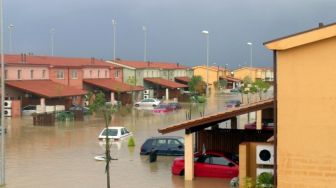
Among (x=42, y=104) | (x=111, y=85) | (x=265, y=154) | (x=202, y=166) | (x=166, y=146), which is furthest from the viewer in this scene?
(x=111, y=85)

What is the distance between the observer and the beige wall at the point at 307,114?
46.4 feet

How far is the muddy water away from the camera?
2025 cm

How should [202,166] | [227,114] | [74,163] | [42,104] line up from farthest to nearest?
[42,104] → [74,163] → [202,166] → [227,114]

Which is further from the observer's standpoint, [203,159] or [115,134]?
[115,134]

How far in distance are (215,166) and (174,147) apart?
19.5 ft

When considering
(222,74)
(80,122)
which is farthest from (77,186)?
(222,74)

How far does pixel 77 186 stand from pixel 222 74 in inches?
3888

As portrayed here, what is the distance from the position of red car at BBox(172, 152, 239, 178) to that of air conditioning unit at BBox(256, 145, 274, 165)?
3191mm

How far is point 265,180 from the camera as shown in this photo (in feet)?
53.5

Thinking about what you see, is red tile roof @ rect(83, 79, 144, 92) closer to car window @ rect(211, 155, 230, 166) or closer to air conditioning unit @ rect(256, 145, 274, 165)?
car window @ rect(211, 155, 230, 166)

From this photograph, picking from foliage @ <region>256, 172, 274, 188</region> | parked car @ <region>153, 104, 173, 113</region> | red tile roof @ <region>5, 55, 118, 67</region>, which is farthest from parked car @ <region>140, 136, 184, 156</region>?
parked car @ <region>153, 104, 173, 113</region>

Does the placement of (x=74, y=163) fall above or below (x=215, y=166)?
below

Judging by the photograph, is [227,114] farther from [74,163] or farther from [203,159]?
[74,163]

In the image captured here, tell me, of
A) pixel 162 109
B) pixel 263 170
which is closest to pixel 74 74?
pixel 162 109
